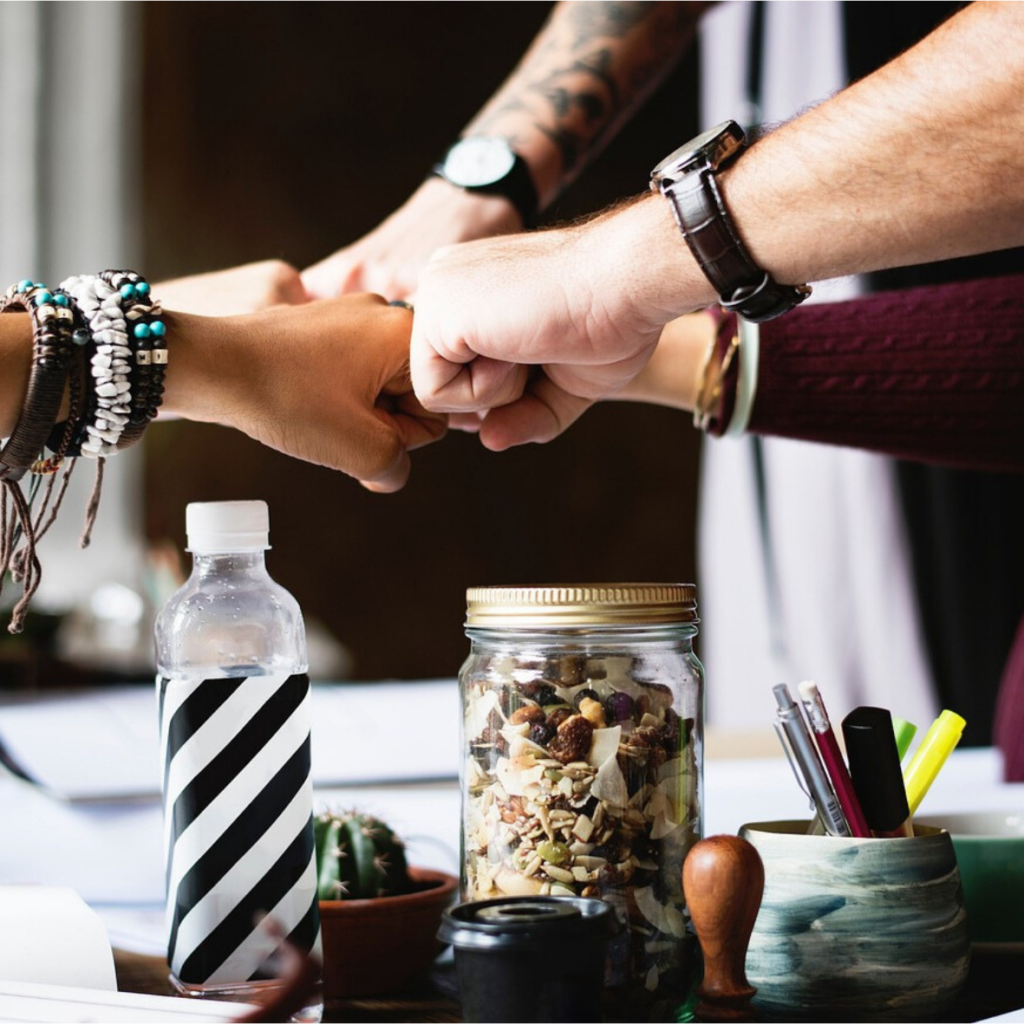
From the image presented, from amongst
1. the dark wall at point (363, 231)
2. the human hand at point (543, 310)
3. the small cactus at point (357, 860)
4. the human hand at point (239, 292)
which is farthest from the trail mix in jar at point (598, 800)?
the dark wall at point (363, 231)

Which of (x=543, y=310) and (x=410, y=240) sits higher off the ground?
(x=410, y=240)

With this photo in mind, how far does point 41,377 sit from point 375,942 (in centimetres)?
32

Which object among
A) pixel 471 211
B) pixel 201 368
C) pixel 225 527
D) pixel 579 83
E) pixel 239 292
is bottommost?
pixel 225 527

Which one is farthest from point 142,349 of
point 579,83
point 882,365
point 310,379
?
point 579,83

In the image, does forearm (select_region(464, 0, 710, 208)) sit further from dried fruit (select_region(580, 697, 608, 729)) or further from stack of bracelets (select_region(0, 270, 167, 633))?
dried fruit (select_region(580, 697, 608, 729))

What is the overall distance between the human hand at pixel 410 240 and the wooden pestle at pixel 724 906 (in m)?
0.67

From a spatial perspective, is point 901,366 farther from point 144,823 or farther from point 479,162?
point 144,823

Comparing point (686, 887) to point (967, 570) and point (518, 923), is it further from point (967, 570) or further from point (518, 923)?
point (967, 570)

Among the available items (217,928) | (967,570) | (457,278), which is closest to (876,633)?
(967,570)

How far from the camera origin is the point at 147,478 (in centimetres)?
255

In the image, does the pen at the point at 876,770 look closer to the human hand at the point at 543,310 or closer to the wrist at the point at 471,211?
the human hand at the point at 543,310

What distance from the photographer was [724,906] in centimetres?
50

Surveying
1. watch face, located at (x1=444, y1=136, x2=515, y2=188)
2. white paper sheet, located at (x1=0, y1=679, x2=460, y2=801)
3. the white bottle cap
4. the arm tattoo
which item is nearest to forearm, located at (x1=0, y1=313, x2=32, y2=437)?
the white bottle cap

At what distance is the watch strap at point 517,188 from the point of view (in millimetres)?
1121
